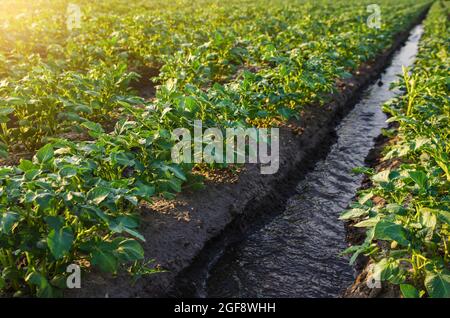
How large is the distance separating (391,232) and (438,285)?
0.46 meters

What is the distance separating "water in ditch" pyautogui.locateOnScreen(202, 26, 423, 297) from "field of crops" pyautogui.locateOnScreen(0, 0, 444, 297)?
0.61 meters

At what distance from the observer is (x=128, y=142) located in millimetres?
4207

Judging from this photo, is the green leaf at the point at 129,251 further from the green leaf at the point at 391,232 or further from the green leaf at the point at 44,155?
the green leaf at the point at 391,232

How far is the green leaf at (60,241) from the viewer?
3000 mm

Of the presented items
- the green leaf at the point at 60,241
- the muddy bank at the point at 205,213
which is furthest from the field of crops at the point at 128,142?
the muddy bank at the point at 205,213

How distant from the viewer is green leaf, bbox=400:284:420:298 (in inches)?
128

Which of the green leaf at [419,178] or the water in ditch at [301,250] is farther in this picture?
the water in ditch at [301,250]

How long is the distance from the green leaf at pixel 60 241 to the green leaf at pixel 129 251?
418mm

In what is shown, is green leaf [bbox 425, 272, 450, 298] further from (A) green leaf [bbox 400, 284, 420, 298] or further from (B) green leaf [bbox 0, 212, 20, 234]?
(B) green leaf [bbox 0, 212, 20, 234]

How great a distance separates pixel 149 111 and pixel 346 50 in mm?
6323

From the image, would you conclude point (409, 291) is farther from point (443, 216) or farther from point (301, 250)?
point (301, 250)

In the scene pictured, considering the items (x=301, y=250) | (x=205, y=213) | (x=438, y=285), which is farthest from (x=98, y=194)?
(x=438, y=285)

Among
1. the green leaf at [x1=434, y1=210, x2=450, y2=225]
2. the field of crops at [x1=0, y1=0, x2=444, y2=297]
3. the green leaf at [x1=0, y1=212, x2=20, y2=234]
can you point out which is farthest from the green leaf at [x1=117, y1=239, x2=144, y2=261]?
the green leaf at [x1=434, y1=210, x2=450, y2=225]

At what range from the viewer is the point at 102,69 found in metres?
6.98
